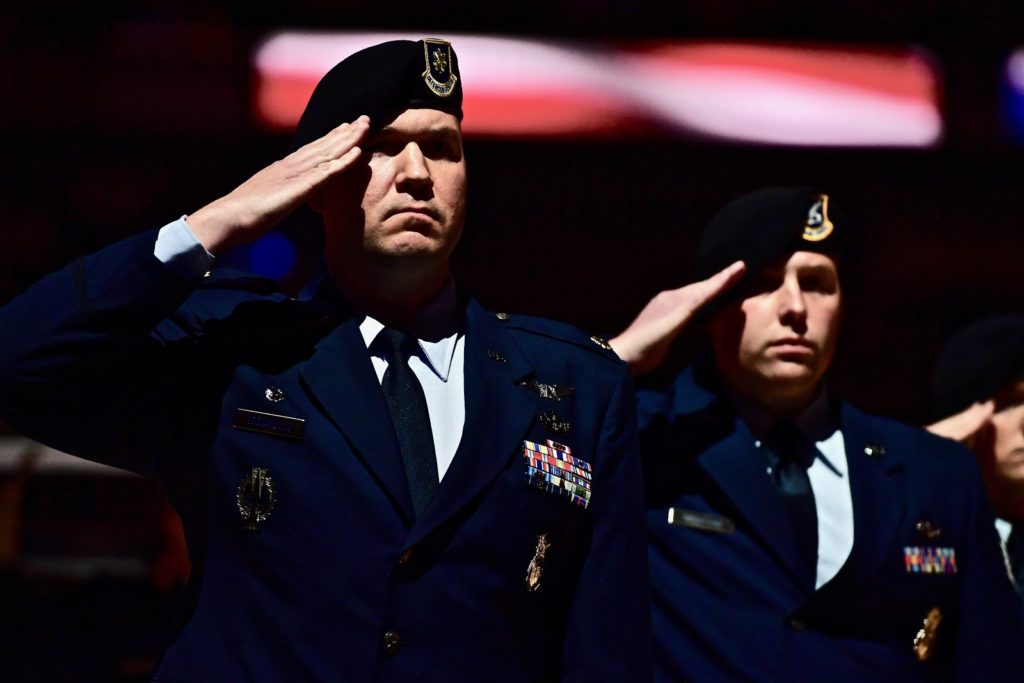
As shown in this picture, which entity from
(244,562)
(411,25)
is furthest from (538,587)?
(411,25)

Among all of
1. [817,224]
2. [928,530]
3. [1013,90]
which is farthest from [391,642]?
[1013,90]

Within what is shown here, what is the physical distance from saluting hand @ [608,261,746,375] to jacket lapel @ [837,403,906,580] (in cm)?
45

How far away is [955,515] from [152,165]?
332cm

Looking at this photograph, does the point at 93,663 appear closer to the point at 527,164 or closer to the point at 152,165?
the point at 152,165

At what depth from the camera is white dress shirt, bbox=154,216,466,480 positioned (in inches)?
92.7

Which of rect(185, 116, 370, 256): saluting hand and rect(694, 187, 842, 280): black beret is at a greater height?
rect(694, 187, 842, 280): black beret

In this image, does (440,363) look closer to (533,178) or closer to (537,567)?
(537,567)

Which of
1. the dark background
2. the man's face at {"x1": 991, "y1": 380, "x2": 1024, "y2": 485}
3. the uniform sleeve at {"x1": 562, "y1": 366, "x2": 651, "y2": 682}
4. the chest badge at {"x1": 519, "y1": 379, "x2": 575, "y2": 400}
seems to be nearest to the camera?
the uniform sleeve at {"x1": 562, "y1": 366, "x2": 651, "y2": 682}

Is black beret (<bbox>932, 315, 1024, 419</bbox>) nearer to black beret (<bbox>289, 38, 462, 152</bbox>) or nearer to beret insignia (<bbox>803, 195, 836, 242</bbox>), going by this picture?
beret insignia (<bbox>803, 195, 836, 242</bbox>)

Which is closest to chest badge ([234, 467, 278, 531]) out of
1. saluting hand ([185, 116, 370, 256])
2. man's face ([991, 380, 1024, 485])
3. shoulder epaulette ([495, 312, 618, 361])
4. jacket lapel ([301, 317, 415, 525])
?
jacket lapel ([301, 317, 415, 525])

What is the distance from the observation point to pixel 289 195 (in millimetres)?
2412

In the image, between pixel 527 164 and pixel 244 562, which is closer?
pixel 244 562

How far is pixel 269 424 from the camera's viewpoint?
2406mm

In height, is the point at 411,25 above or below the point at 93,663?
above
